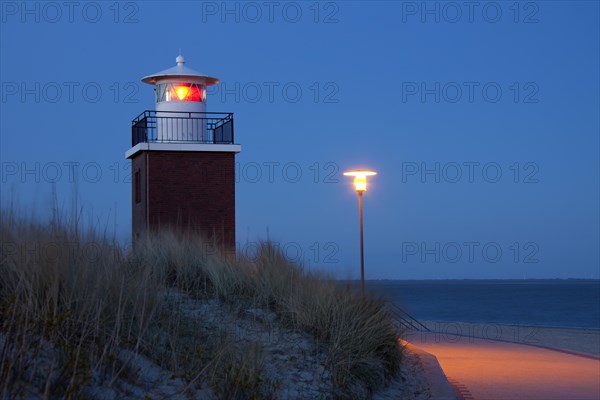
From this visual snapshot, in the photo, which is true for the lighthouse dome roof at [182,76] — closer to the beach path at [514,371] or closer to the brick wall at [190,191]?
the brick wall at [190,191]

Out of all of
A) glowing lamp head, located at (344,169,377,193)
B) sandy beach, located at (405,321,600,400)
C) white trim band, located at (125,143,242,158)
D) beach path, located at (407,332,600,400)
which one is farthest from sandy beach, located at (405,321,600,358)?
white trim band, located at (125,143,242,158)

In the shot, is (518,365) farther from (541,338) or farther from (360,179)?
(541,338)

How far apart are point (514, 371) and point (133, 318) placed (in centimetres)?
992

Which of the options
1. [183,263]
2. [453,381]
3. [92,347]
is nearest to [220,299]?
[183,263]

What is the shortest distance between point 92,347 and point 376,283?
8.77 m

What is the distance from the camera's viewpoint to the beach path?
42.8 ft

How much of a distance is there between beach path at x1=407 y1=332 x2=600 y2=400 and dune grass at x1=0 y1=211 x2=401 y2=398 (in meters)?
2.61

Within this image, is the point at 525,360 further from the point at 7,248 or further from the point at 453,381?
the point at 7,248

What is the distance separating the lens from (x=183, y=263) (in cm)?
1191

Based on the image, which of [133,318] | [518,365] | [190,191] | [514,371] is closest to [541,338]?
[518,365]

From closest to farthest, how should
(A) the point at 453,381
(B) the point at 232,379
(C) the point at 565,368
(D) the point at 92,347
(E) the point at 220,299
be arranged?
(D) the point at 92,347 → (B) the point at 232,379 → (E) the point at 220,299 → (A) the point at 453,381 → (C) the point at 565,368

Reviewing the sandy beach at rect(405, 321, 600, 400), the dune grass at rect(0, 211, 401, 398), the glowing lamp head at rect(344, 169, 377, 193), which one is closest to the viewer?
the dune grass at rect(0, 211, 401, 398)

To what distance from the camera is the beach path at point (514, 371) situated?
42.8ft

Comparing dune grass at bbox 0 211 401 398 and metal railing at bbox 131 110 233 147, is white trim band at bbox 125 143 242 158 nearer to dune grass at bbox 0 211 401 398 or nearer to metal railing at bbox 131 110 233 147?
metal railing at bbox 131 110 233 147
